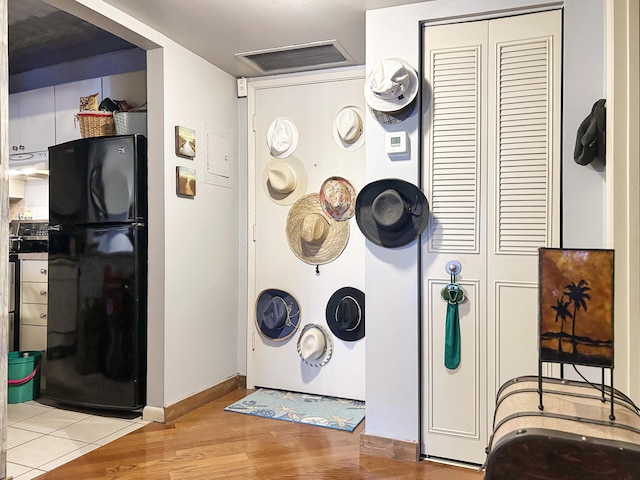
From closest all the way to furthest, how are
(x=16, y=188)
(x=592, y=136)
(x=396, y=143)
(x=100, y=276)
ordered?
(x=592, y=136) < (x=396, y=143) < (x=100, y=276) < (x=16, y=188)

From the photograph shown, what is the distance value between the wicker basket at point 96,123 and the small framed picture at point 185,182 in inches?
24.4

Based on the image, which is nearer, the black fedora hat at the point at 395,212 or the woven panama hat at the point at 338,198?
the black fedora hat at the point at 395,212

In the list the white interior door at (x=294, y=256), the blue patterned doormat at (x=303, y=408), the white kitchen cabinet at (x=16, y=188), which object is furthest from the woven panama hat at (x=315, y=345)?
the white kitchen cabinet at (x=16, y=188)

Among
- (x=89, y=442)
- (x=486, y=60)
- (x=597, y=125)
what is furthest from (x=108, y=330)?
(x=597, y=125)

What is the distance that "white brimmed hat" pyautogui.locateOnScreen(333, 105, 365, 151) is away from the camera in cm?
324

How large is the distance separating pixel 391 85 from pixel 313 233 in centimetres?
124

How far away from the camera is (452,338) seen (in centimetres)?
239

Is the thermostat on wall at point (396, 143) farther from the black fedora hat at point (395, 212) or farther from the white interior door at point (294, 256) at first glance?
the white interior door at point (294, 256)

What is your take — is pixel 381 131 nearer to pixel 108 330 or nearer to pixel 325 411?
pixel 325 411

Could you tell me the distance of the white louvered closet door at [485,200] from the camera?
230 cm

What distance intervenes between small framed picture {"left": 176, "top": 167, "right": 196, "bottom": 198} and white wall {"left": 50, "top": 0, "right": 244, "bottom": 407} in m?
0.04

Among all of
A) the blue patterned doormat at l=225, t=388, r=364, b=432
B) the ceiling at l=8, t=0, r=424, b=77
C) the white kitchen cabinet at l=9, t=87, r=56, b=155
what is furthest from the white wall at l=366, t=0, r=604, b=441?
the white kitchen cabinet at l=9, t=87, r=56, b=155

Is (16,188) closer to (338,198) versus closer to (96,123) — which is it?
(96,123)

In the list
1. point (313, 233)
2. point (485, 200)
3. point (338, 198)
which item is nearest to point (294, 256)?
point (313, 233)
